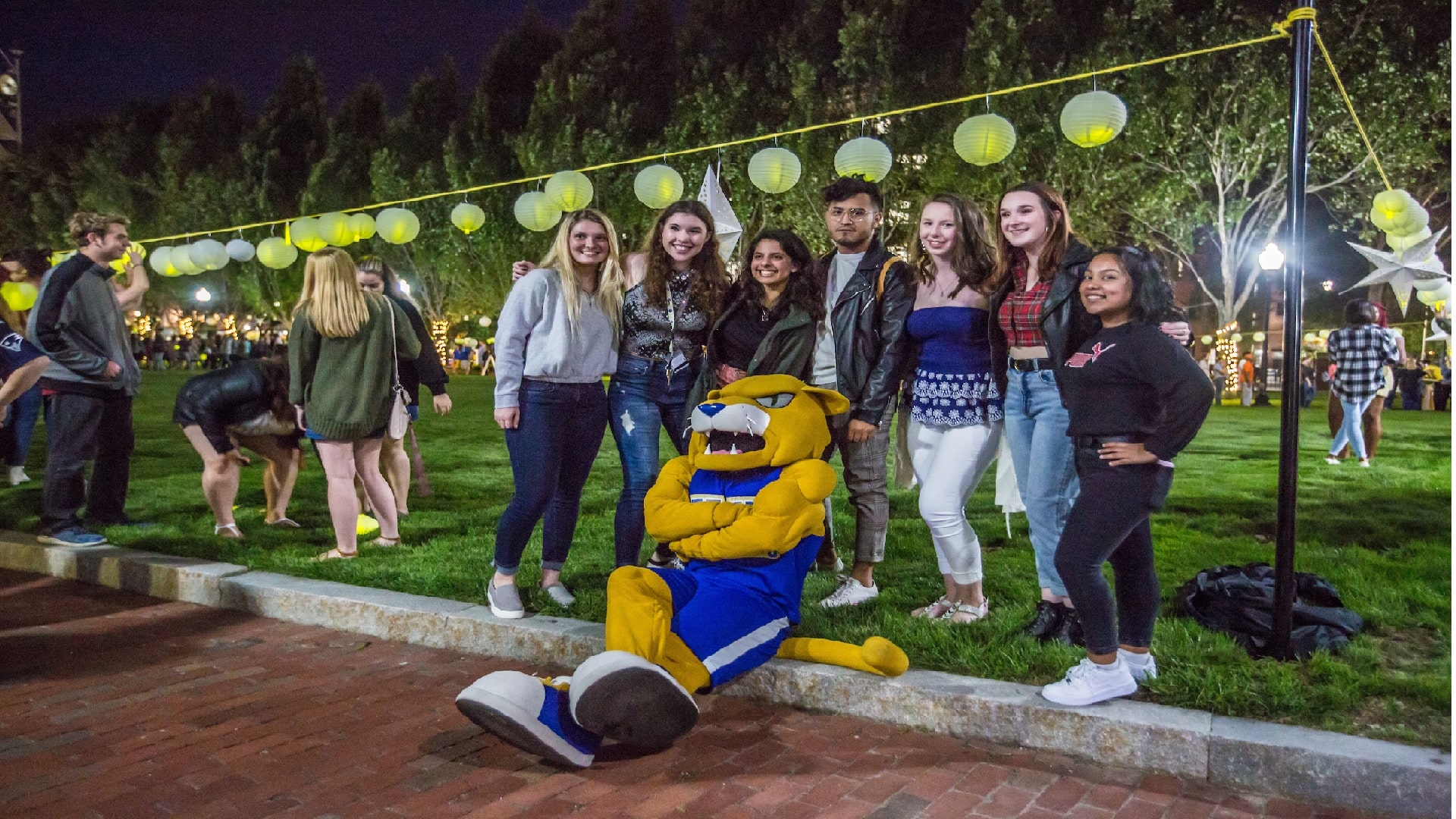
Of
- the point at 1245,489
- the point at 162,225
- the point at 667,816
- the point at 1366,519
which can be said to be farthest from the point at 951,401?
the point at 162,225

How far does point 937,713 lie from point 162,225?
4432 centimetres

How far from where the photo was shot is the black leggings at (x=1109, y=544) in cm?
324

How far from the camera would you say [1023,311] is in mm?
3838

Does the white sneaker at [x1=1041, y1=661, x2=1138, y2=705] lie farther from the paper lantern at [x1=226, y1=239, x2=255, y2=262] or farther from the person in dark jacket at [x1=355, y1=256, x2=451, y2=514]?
the paper lantern at [x1=226, y1=239, x2=255, y2=262]

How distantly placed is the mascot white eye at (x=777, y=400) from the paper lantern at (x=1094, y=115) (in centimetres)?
696

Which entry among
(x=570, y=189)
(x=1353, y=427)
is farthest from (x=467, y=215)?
(x=1353, y=427)

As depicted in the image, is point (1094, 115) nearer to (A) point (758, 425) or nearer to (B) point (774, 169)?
(B) point (774, 169)

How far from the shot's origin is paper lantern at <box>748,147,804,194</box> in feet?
36.0

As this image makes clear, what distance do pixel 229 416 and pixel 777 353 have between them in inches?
145

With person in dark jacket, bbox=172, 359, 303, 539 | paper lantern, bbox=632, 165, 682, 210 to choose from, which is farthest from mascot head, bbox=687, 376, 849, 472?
paper lantern, bbox=632, 165, 682, 210

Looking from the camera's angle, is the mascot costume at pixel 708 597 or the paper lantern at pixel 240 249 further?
the paper lantern at pixel 240 249

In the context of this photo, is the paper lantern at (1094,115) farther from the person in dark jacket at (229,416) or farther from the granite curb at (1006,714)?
the granite curb at (1006,714)

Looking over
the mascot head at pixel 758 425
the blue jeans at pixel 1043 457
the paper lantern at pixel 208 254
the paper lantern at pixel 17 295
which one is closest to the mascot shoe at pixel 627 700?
the mascot head at pixel 758 425

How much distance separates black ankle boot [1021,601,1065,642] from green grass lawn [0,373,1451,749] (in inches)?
3.4
